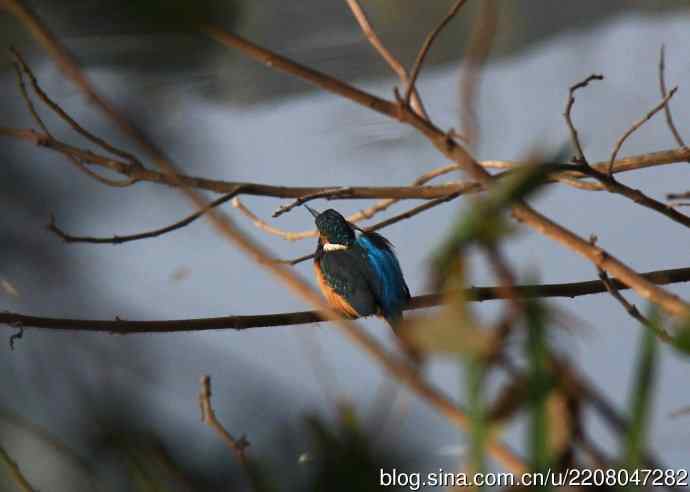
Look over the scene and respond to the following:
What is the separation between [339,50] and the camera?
5.73ft

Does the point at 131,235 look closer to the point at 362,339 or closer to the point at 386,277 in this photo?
the point at 362,339

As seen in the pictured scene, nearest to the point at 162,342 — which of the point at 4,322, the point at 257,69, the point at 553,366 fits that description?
the point at 553,366

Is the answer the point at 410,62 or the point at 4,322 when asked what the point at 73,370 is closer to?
the point at 4,322

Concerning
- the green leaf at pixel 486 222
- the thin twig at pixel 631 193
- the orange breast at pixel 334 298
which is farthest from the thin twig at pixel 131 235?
the orange breast at pixel 334 298

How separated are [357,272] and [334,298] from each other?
8cm

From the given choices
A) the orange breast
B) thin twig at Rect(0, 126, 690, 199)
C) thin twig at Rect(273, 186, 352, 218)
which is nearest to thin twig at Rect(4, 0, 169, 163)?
thin twig at Rect(0, 126, 690, 199)

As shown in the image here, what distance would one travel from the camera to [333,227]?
1700 millimetres

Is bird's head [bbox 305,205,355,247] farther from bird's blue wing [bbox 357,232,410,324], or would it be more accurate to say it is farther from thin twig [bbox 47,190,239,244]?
thin twig [bbox 47,190,239,244]

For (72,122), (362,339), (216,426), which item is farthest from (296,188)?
(362,339)

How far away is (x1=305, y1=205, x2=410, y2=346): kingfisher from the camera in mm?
1589

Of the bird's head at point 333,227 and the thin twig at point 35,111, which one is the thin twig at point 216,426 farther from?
the bird's head at point 333,227

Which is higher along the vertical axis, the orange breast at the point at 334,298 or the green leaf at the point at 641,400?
the orange breast at the point at 334,298

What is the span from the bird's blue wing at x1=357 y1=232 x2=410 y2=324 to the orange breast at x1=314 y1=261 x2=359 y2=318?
0.08 metres

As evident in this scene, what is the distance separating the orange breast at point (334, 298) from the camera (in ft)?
5.49
